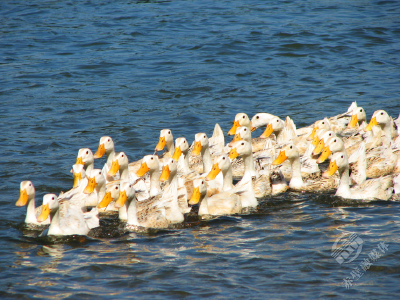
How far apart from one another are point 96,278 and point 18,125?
8.05 m

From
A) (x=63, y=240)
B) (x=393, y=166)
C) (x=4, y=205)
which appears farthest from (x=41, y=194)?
(x=393, y=166)

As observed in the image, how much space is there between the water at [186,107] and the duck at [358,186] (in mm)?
245

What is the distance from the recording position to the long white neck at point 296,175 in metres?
11.3

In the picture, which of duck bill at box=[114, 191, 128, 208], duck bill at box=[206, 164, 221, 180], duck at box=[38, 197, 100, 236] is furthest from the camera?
duck bill at box=[206, 164, 221, 180]

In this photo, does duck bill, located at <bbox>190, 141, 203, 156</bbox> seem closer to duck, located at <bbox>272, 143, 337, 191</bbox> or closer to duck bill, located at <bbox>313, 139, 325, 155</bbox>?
duck, located at <bbox>272, 143, 337, 191</bbox>

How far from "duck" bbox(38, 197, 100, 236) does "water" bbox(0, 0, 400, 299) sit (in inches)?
7.2

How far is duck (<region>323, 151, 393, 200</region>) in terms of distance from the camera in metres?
10.5

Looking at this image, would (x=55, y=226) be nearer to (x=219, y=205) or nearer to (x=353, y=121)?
(x=219, y=205)

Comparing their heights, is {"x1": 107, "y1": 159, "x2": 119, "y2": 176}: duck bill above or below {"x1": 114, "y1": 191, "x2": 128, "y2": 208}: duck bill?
above

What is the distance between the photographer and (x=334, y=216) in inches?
388

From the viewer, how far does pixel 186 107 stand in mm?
16406

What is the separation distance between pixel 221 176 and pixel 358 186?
2.67 metres

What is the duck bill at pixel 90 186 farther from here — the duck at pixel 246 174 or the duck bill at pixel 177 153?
the duck at pixel 246 174

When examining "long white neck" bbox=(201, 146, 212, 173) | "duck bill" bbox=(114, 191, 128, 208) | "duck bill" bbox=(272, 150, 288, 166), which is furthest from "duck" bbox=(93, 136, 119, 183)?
"duck bill" bbox=(272, 150, 288, 166)
